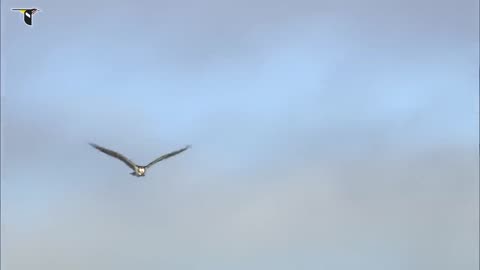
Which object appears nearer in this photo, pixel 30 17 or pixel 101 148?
pixel 30 17

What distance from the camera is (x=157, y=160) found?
117625 millimetres

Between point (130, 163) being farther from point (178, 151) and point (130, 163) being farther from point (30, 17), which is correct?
point (30, 17)

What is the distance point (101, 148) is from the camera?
116125mm

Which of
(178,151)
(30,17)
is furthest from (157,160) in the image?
(30,17)

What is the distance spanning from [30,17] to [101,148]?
2412 cm

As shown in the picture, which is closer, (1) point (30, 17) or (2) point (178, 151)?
(1) point (30, 17)

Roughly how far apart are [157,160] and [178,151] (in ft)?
8.68

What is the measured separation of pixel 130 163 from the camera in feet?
383

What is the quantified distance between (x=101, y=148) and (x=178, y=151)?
876 centimetres

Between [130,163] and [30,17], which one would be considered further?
[130,163]

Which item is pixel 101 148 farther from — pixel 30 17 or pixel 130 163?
pixel 30 17

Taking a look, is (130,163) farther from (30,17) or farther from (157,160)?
(30,17)

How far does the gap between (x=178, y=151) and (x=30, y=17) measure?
28.7m

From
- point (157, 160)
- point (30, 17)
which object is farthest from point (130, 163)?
point (30, 17)
